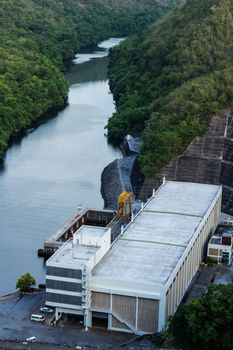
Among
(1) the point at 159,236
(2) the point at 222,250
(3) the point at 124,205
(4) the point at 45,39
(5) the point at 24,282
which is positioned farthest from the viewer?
(4) the point at 45,39

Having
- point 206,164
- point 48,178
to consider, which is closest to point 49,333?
point 206,164

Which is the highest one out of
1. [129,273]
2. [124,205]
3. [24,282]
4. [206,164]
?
[206,164]

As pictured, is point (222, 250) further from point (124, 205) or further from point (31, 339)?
point (31, 339)

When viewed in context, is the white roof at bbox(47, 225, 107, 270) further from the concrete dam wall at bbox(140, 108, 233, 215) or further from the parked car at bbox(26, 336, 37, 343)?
the concrete dam wall at bbox(140, 108, 233, 215)

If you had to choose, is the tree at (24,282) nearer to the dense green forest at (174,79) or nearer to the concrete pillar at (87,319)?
the concrete pillar at (87,319)

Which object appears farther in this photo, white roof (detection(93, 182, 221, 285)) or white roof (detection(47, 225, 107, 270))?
white roof (detection(93, 182, 221, 285))

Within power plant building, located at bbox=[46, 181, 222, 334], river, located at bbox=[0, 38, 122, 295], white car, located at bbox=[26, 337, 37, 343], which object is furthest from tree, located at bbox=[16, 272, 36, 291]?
white car, located at bbox=[26, 337, 37, 343]

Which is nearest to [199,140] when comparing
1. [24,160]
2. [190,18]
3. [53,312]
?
[24,160]
